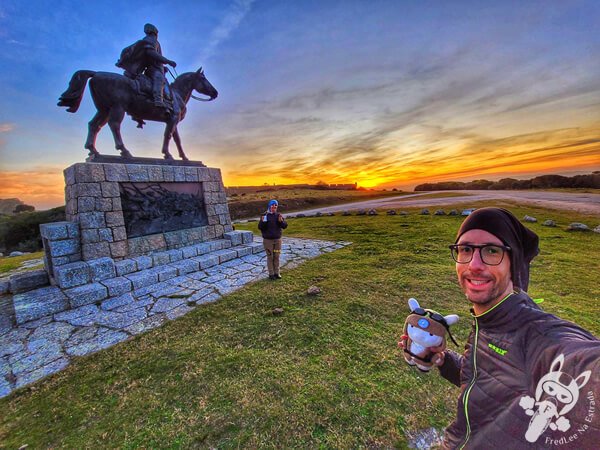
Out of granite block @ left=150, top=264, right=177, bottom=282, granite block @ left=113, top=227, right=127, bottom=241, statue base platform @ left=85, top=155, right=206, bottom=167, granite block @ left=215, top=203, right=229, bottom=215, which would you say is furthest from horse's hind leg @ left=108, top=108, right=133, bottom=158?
granite block @ left=150, top=264, right=177, bottom=282

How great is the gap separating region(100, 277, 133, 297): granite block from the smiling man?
559 cm

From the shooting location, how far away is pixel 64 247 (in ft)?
16.4

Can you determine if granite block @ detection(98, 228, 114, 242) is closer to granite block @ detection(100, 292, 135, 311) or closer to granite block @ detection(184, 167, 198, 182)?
granite block @ detection(100, 292, 135, 311)

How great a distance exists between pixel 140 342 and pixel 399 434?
10.7 ft

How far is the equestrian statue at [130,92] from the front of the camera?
18.8 ft

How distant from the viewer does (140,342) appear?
3.21 m

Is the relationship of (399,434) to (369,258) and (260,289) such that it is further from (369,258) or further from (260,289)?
(369,258)

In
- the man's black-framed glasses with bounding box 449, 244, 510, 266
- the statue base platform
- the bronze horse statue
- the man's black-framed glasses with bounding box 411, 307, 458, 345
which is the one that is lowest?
the man's black-framed glasses with bounding box 411, 307, 458, 345

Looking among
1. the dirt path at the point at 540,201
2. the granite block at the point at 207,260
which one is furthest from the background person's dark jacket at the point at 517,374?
A: the dirt path at the point at 540,201

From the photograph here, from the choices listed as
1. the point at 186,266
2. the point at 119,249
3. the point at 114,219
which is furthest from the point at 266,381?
the point at 114,219

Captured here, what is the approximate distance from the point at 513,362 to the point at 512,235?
620 mm

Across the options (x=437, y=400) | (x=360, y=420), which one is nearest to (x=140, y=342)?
(x=360, y=420)

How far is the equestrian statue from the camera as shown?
5.74 meters

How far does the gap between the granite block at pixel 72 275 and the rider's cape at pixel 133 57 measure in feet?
16.2
